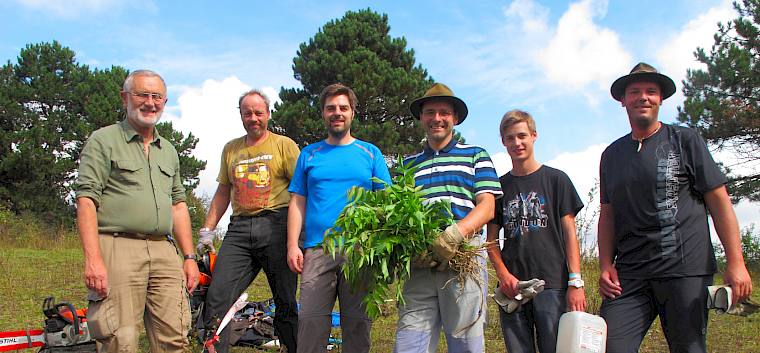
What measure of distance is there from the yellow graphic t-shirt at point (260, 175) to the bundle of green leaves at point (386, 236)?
1.47 metres

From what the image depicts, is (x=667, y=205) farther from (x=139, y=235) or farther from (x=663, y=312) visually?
(x=139, y=235)

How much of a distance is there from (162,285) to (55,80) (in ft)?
100

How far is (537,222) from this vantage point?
388 cm

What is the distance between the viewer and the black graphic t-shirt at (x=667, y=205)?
3.42 meters

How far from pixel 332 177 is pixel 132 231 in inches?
51.9

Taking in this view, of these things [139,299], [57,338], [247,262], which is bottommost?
[57,338]

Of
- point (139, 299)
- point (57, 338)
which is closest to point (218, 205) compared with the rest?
point (139, 299)

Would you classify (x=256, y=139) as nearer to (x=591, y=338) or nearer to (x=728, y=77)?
(x=591, y=338)

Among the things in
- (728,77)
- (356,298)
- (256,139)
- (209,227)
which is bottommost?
(356,298)

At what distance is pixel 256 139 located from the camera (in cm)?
500

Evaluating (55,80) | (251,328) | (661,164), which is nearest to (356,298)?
(661,164)

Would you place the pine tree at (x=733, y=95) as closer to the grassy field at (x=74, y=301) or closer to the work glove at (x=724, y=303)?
the grassy field at (x=74, y=301)

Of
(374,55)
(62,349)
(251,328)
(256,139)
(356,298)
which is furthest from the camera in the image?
(374,55)

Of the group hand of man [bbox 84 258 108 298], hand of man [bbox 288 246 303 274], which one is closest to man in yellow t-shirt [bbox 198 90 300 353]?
hand of man [bbox 288 246 303 274]
